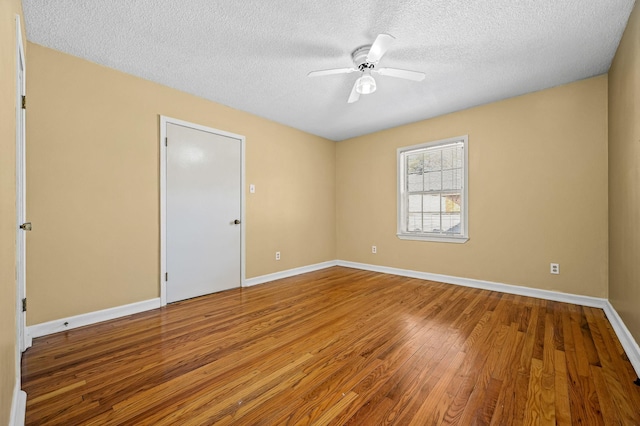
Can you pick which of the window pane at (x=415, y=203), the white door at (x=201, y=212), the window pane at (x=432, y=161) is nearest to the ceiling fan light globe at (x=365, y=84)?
the white door at (x=201, y=212)

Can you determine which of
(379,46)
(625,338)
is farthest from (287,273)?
(625,338)

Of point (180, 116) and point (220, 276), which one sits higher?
point (180, 116)

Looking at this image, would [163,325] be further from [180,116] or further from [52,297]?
[180,116]

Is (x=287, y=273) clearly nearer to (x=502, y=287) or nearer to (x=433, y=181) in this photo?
(x=433, y=181)

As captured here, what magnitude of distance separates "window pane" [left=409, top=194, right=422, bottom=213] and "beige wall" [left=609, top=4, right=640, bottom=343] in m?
2.07

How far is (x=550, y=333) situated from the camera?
7.36ft

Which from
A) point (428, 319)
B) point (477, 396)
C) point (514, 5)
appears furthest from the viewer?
point (428, 319)

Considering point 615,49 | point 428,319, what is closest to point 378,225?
point 428,319

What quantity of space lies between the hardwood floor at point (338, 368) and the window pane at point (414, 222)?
1.62 metres

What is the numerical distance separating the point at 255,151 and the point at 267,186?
1.79 feet

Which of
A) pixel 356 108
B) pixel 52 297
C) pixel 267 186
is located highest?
pixel 356 108

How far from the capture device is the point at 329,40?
2256 millimetres

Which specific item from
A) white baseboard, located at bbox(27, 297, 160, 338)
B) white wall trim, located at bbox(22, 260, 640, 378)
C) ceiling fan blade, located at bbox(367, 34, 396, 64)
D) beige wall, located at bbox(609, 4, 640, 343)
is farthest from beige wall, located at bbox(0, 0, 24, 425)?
beige wall, located at bbox(609, 4, 640, 343)

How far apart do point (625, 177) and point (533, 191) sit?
1067 millimetres
